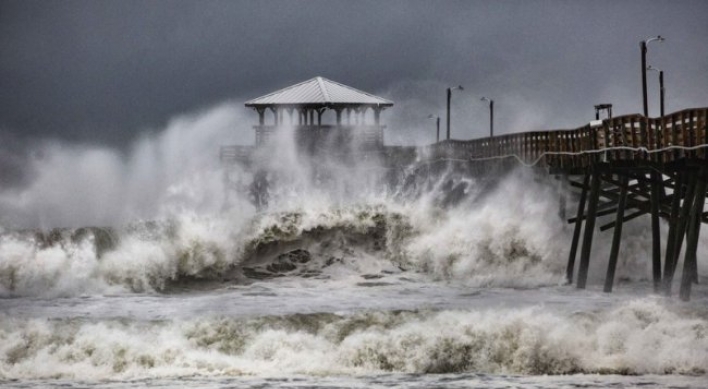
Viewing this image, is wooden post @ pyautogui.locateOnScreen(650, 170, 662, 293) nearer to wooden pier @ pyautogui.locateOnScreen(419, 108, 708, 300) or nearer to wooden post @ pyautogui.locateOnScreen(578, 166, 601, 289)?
wooden pier @ pyautogui.locateOnScreen(419, 108, 708, 300)

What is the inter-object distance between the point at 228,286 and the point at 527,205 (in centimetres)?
1078

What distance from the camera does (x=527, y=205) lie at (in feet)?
130

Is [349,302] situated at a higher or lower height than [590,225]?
lower

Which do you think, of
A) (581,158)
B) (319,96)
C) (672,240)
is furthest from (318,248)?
(319,96)

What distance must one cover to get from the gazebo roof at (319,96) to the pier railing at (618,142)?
69.1 feet

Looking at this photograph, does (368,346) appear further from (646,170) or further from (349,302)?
(646,170)

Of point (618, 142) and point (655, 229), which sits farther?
point (618, 142)

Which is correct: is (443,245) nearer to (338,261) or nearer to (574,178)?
(338,261)

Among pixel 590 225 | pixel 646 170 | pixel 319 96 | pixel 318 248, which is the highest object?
pixel 319 96

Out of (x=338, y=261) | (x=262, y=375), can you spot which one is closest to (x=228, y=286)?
(x=338, y=261)

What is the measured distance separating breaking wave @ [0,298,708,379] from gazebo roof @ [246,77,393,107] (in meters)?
40.3

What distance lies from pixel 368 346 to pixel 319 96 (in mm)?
43151

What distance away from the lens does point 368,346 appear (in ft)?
69.3

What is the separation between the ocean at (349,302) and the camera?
20062 mm
